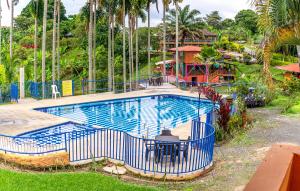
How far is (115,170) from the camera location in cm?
986

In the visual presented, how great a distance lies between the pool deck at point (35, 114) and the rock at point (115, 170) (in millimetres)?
4429

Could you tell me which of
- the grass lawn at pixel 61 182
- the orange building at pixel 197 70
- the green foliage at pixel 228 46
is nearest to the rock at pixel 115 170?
the grass lawn at pixel 61 182

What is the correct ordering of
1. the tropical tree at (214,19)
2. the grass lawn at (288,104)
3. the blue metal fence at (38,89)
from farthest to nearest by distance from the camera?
1. the tropical tree at (214,19)
2. the blue metal fence at (38,89)
3. the grass lawn at (288,104)

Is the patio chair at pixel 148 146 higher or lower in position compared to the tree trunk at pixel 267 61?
lower

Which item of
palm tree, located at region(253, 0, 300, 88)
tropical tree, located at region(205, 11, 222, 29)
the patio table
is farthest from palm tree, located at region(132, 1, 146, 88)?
tropical tree, located at region(205, 11, 222, 29)

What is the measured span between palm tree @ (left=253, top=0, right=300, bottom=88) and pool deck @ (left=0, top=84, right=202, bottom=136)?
6625mm

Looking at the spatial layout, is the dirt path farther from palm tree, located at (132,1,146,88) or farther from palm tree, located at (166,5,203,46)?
palm tree, located at (166,5,203,46)

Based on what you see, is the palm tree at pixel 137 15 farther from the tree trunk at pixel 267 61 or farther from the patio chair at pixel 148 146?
the tree trunk at pixel 267 61

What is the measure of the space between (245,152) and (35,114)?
11130mm

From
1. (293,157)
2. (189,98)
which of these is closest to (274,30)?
(293,157)

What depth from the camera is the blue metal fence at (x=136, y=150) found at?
9570 millimetres

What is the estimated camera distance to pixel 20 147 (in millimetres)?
11352

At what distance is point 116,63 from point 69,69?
5.09m

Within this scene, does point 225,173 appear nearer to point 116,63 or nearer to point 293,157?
point 293,157
